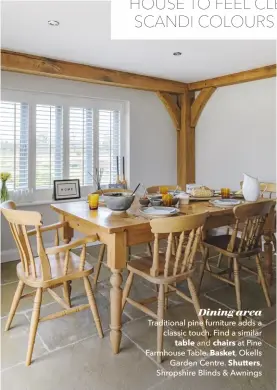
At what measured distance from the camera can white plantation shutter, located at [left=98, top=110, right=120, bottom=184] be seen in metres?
4.39

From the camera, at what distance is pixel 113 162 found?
4539 millimetres

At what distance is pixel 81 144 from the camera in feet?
13.9

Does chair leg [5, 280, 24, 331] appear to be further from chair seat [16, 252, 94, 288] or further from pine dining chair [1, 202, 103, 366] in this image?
chair seat [16, 252, 94, 288]

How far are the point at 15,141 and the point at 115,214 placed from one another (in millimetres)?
2068

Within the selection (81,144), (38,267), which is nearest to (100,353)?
(38,267)

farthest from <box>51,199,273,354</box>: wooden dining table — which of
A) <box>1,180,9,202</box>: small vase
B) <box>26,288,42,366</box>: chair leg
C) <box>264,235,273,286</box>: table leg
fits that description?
<box>1,180,9,202</box>: small vase

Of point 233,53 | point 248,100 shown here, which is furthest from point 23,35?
point 248,100

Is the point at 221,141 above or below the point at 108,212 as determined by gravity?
above

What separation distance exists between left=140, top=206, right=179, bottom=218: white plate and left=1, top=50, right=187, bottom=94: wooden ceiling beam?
2.07 metres

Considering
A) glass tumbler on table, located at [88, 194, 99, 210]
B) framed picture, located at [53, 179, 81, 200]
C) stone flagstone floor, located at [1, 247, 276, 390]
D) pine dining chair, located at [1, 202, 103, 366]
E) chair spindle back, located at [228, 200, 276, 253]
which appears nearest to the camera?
stone flagstone floor, located at [1, 247, 276, 390]

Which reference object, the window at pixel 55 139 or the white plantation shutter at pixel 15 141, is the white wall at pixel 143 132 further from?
the white plantation shutter at pixel 15 141

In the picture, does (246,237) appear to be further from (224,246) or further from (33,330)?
(33,330)

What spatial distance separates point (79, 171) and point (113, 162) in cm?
53

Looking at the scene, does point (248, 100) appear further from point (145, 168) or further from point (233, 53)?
point (145, 168)
